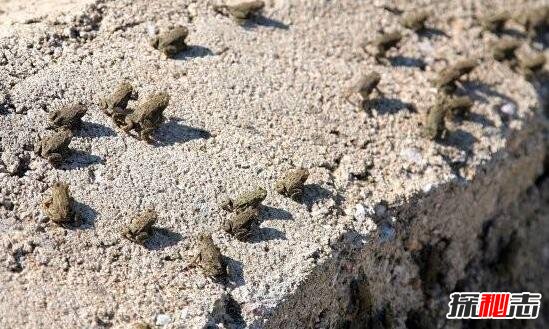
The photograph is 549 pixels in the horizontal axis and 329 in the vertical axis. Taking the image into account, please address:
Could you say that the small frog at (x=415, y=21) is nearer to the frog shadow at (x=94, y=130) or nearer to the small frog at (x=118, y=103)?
the small frog at (x=118, y=103)

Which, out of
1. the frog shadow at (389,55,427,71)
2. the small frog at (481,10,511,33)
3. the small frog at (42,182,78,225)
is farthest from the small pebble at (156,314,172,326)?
the small frog at (481,10,511,33)

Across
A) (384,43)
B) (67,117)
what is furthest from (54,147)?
(384,43)

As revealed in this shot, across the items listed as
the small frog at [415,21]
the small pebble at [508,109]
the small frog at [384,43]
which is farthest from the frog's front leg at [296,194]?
the small frog at [415,21]

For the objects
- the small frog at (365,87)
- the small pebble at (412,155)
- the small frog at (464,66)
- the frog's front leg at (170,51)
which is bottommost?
the small pebble at (412,155)

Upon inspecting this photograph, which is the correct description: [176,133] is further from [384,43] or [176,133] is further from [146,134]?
[384,43]

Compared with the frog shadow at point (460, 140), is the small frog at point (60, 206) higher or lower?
higher
